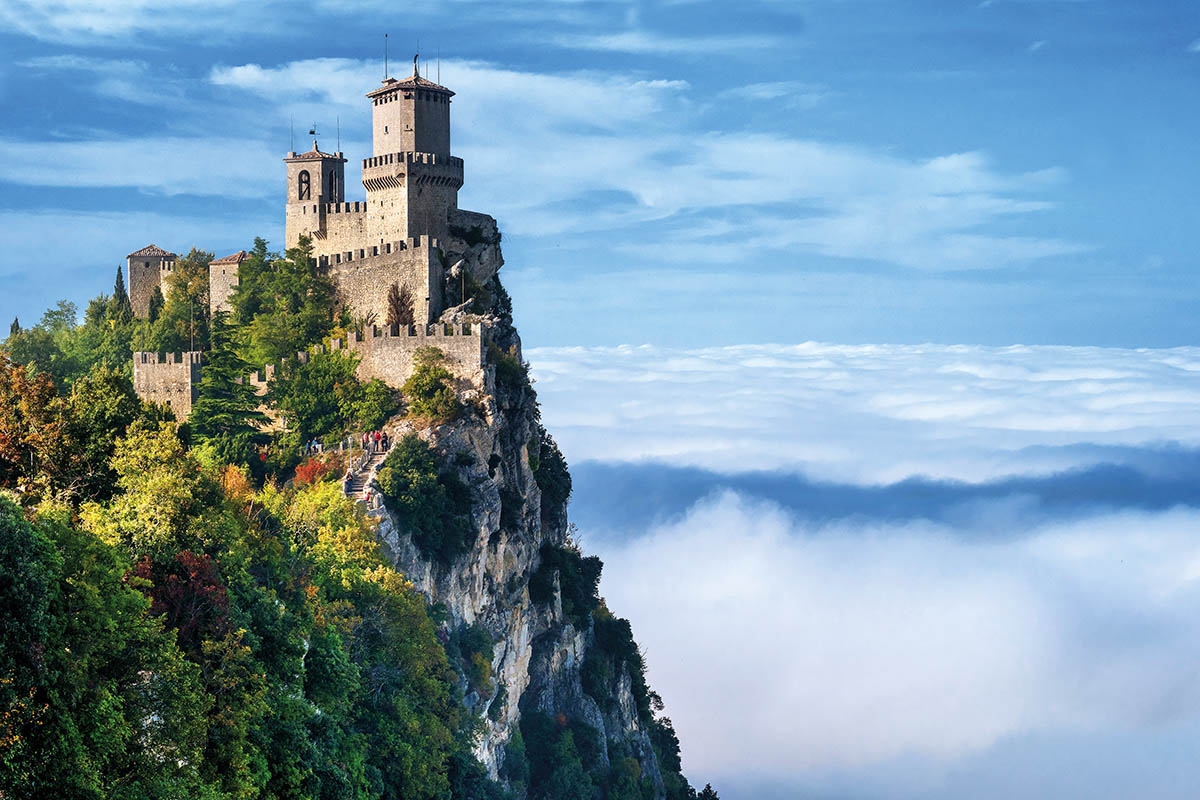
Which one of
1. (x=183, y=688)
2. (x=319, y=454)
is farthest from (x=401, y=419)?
(x=183, y=688)

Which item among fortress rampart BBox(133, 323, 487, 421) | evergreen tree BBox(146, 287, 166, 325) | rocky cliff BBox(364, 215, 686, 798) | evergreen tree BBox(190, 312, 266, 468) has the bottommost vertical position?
rocky cliff BBox(364, 215, 686, 798)

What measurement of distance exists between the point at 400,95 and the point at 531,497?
20.9 m

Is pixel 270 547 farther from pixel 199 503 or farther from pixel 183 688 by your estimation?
pixel 183 688

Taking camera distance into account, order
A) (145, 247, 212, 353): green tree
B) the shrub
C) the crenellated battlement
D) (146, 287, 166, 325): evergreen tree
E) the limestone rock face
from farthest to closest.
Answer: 1. (146, 287, 166, 325): evergreen tree
2. (145, 247, 212, 353): green tree
3. the crenellated battlement
4. the limestone rock face
5. the shrub

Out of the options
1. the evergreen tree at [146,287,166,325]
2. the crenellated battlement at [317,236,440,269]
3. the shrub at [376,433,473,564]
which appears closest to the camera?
the shrub at [376,433,473,564]

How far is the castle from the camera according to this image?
246 feet

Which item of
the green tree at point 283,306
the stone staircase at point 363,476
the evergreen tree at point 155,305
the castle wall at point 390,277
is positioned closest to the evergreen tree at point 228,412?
the green tree at point 283,306

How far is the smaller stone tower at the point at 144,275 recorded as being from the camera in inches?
3533

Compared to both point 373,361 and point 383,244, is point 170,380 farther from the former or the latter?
point 383,244

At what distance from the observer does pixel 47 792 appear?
31.0 metres

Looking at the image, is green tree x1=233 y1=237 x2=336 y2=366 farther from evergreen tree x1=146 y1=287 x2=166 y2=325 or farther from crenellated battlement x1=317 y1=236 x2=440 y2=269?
evergreen tree x1=146 y1=287 x2=166 y2=325

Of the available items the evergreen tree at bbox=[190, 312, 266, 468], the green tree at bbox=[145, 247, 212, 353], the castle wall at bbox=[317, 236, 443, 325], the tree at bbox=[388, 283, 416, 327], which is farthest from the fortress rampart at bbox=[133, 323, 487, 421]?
the green tree at bbox=[145, 247, 212, 353]

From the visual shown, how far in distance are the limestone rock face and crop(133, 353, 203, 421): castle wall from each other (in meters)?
10.1

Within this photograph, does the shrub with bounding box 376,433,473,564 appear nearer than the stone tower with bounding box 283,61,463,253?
Yes
